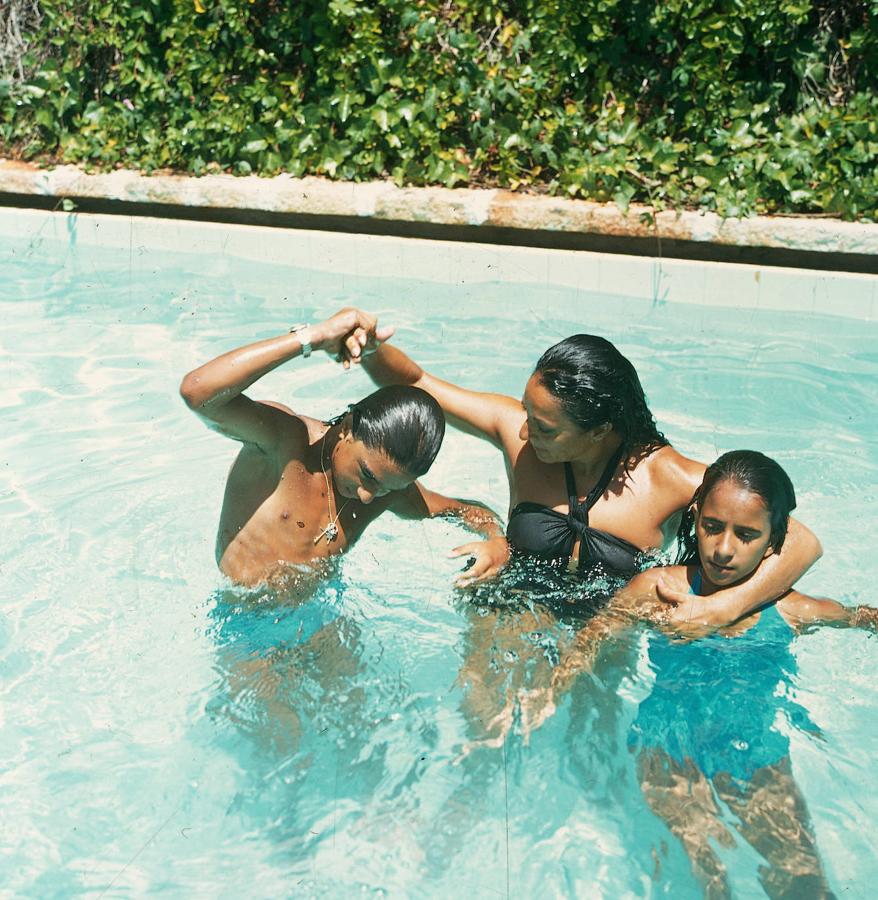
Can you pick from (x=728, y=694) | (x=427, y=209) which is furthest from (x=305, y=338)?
(x=427, y=209)

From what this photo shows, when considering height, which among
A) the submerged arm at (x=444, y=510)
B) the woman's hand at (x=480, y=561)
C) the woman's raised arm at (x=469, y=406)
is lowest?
the submerged arm at (x=444, y=510)

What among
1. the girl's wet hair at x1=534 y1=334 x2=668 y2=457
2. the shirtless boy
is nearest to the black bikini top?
the girl's wet hair at x1=534 y1=334 x2=668 y2=457

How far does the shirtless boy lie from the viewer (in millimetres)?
3219

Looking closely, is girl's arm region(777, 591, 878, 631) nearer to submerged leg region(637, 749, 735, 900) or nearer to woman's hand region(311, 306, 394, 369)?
submerged leg region(637, 749, 735, 900)

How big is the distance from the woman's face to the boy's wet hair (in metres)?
0.29

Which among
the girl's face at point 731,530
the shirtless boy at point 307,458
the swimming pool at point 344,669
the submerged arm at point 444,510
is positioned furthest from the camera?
the submerged arm at point 444,510

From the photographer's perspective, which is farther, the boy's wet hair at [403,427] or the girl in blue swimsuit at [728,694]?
the boy's wet hair at [403,427]

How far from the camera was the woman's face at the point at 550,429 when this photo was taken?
3328mm

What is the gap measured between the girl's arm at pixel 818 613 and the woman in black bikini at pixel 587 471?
0.08m

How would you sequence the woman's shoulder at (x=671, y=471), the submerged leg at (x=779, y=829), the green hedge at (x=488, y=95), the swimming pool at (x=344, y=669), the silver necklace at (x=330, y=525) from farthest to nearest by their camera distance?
1. the green hedge at (x=488, y=95)
2. the silver necklace at (x=330, y=525)
3. the woman's shoulder at (x=671, y=471)
4. the swimming pool at (x=344, y=669)
5. the submerged leg at (x=779, y=829)

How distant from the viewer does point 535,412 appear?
3.36 metres

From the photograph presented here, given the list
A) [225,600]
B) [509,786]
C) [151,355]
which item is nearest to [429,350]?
[151,355]

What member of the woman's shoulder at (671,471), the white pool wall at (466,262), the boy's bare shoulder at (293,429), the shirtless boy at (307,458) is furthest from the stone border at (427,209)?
the boy's bare shoulder at (293,429)

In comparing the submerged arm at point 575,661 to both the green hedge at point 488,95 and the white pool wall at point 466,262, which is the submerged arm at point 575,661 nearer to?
the white pool wall at point 466,262
